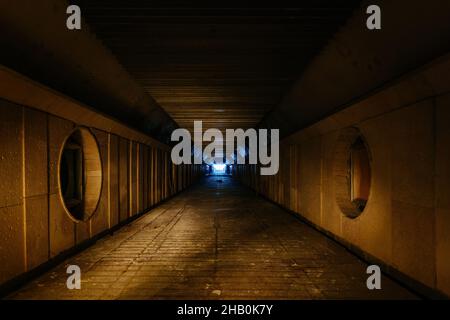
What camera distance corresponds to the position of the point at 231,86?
27.0 ft

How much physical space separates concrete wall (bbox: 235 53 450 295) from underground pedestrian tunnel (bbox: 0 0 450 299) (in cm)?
2

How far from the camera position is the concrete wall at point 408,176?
11.4 ft

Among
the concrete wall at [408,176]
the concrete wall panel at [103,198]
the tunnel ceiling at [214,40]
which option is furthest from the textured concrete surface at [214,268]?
the tunnel ceiling at [214,40]

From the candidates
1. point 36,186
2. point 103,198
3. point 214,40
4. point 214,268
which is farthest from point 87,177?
point 214,40

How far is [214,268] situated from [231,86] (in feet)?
18.1

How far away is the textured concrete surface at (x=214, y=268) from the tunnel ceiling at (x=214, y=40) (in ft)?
14.3

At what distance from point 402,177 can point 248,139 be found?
14.9 m

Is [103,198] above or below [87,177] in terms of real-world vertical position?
below

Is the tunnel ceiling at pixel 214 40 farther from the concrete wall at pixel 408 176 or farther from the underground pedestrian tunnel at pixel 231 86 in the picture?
the concrete wall at pixel 408 176

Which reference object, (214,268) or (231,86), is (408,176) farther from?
(231,86)

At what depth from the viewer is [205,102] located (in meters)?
10.2

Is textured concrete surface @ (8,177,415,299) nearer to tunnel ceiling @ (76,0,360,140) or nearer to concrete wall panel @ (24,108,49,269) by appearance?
concrete wall panel @ (24,108,49,269)
